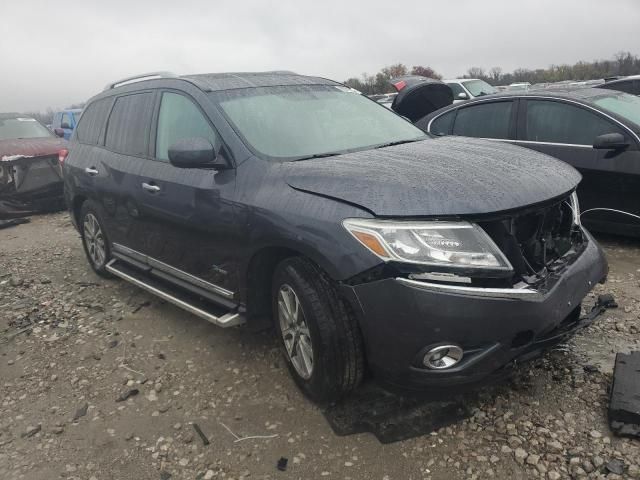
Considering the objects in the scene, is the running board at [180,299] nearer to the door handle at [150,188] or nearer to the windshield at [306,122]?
the door handle at [150,188]

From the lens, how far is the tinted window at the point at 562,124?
4891 millimetres

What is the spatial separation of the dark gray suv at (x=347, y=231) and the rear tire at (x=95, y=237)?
0.78 meters

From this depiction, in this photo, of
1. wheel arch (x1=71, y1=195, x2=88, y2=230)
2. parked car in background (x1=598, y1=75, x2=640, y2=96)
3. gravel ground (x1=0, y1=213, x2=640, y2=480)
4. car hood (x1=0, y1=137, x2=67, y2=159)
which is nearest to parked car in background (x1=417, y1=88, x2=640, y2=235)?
gravel ground (x1=0, y1=213, x2=640, y2=480)

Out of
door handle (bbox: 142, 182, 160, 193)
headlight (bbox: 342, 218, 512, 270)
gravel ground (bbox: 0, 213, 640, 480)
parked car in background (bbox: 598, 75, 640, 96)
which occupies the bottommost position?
gravel ground (bbox: 0, 213, 640, 480)

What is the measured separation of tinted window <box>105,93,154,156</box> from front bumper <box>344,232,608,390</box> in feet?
7.92

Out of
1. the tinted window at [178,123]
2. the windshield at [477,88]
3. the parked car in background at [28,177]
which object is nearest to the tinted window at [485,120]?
the tinted window at [178,123]

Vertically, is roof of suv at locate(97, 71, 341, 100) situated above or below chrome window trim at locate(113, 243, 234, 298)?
above

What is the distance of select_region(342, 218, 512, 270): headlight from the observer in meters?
2.29

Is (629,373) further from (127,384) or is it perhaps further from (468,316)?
(127,384)

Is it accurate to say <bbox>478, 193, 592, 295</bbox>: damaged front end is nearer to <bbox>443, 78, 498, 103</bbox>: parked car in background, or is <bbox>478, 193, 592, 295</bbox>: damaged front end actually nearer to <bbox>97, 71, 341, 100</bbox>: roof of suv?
<bbox>97, 71, 341, 100</bbox>: roof of suv

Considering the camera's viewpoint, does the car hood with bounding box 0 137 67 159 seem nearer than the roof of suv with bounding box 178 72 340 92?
No

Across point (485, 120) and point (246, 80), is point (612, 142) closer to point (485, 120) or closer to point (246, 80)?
point (485, 120)

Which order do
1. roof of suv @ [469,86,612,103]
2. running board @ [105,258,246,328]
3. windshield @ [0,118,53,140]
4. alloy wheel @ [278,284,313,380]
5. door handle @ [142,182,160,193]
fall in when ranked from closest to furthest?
1. alloy wheel @ [278,284,313,380]
2. running board @ [105,258,246,328]
3. door handle @ [142,182,160,193]
4. roof of suv @ [469,86,612,103]
5. windshield @ [0,118,53,140]

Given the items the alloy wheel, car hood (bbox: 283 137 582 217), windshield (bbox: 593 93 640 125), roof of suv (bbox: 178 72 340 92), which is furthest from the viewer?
windshield (bbox: 593 93 640 125)
